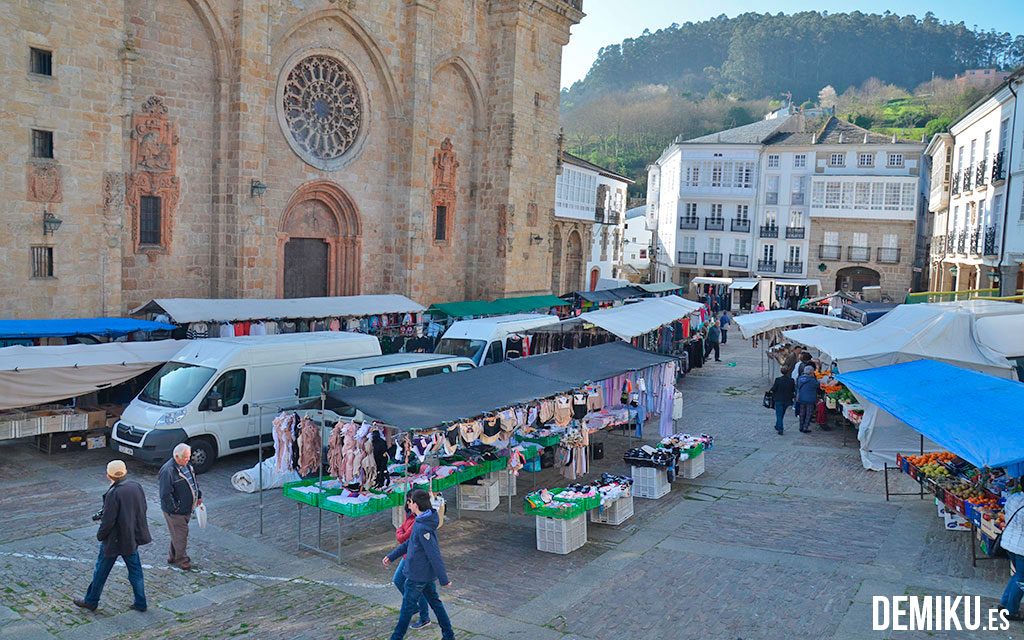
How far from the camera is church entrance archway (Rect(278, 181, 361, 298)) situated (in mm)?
23094

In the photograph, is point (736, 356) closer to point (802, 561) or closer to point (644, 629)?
point (802, 561)

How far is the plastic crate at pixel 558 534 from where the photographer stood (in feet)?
33.4

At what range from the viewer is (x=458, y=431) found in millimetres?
11164

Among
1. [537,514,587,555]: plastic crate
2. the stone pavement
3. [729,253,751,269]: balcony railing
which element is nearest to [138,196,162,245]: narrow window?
the stone pavement

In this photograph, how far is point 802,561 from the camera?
32.9 ft

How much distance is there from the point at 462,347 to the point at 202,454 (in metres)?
7.18

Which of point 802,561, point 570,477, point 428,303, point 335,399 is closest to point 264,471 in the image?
point 335,399

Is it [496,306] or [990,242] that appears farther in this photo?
[990,242]

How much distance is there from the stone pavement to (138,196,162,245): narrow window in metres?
6.86

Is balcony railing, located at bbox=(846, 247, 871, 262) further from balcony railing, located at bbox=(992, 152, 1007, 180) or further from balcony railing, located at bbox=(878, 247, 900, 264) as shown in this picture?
balcony railing, located at bbox=(992, 152, 1007, 180)

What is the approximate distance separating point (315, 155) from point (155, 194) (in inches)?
201

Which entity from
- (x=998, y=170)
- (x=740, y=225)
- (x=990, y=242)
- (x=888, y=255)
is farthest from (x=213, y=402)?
(x=888, y=255)

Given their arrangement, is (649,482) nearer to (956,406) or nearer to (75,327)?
(956,406)

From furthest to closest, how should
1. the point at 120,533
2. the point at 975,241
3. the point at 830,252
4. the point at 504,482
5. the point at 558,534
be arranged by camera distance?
the point at 830,252 → the point at 975,241 → the point at 504,482 → the point at 558,534 → the point at 120,533
